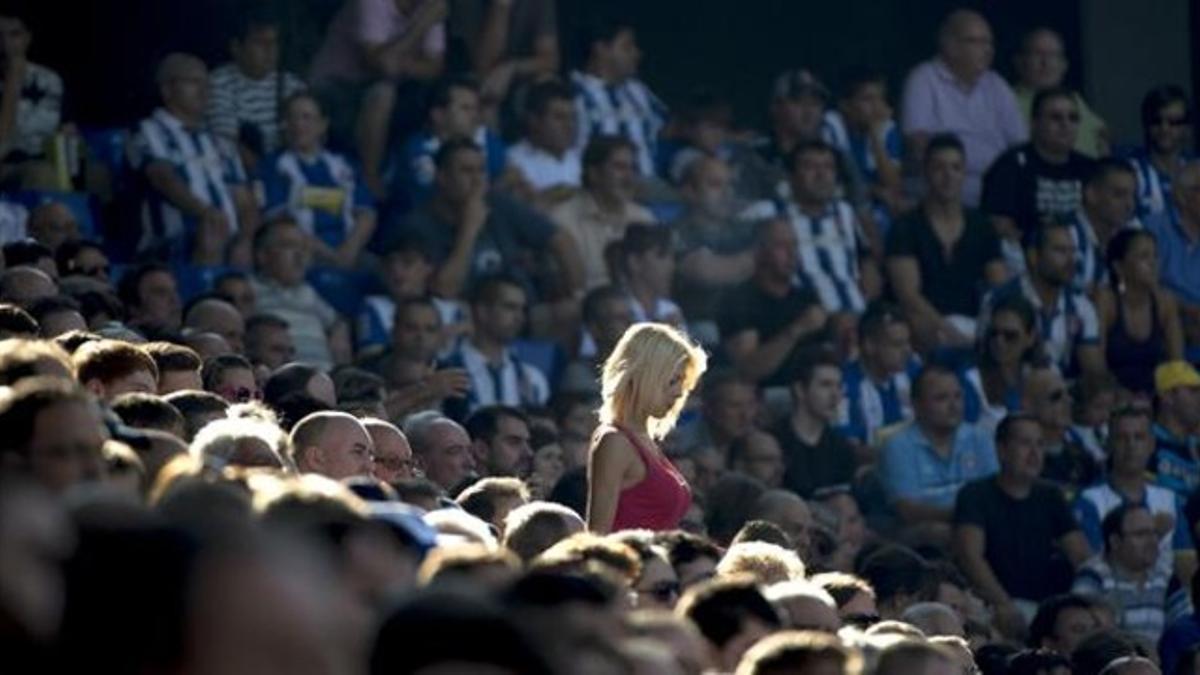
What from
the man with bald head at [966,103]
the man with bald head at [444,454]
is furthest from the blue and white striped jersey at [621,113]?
the man with bald head at [444,454]

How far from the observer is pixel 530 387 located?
14977 mm

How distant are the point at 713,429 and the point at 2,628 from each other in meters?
11.9

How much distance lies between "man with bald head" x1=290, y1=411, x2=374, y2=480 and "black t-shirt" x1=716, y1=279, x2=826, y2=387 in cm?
771

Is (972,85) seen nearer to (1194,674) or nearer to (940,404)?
(940,404)

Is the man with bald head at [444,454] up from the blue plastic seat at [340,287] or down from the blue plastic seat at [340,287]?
up

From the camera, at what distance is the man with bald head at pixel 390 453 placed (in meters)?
9.47

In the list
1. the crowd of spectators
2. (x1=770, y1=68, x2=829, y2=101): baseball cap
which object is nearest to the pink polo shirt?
the crowd of spectators

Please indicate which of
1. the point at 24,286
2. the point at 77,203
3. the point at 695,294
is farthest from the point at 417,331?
the point at 24,286

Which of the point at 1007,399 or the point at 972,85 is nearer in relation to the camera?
the point at 1007,399

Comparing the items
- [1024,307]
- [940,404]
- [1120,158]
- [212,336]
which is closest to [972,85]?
[1120,158]

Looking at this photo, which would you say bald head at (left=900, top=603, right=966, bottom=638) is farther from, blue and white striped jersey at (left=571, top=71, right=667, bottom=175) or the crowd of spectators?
blue and white striped jersey at (left=571, top=71, right=667, bottom=175)

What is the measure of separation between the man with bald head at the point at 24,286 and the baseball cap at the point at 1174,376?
24.0 feet

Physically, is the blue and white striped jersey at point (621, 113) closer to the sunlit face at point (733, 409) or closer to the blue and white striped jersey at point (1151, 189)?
the sunlit face at point (733, 409)

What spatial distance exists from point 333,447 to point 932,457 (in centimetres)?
749
